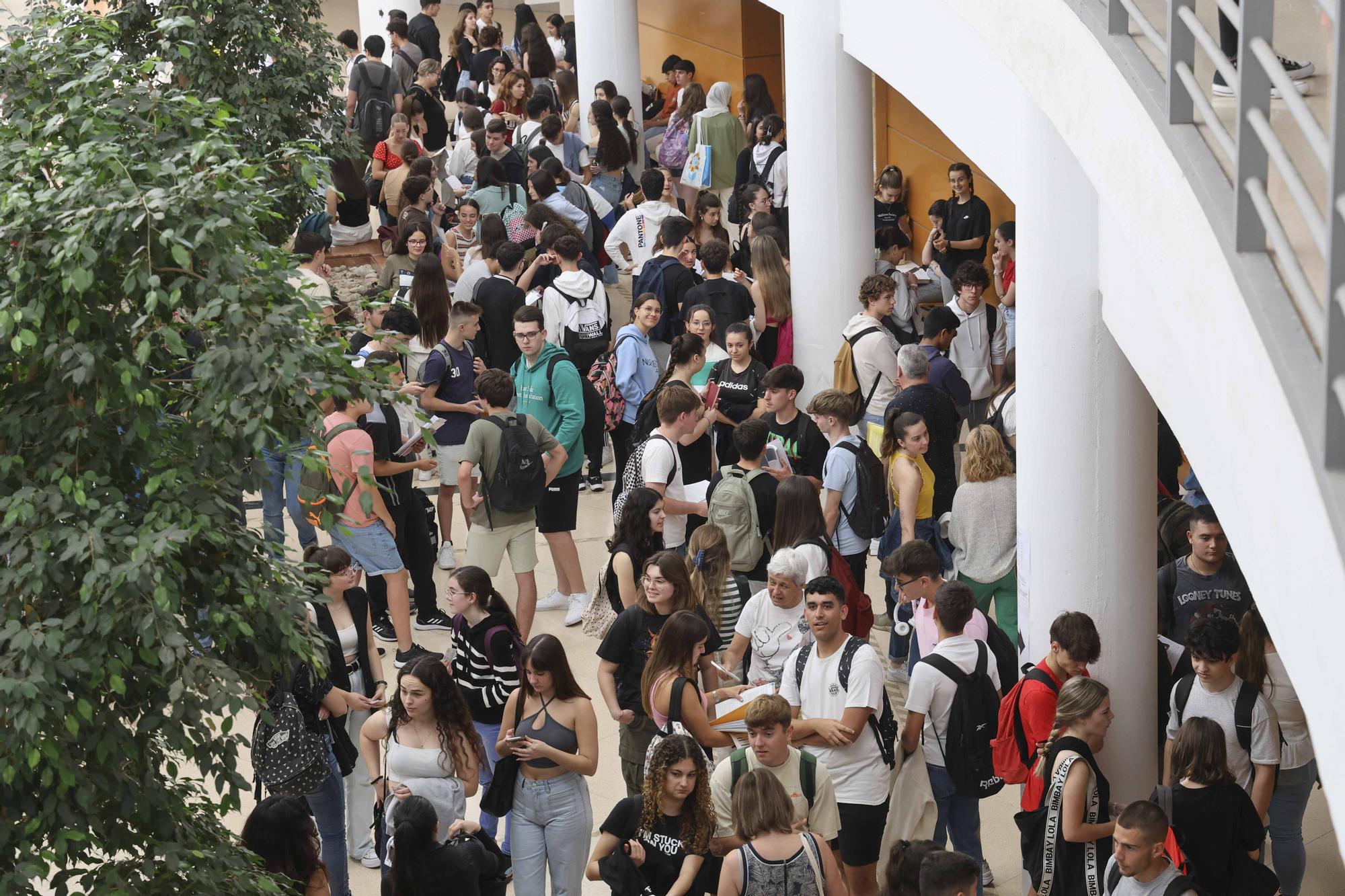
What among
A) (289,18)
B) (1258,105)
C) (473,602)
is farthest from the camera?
(289,18)

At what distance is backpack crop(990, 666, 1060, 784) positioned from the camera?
18.7 ft

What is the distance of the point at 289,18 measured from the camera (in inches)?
419

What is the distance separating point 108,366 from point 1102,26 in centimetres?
289

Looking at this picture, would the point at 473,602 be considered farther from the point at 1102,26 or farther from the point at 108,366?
the point at 1102,26

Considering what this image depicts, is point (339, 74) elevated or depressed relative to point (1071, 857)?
elevated

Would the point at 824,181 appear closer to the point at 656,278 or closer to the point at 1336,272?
the point at 656,278

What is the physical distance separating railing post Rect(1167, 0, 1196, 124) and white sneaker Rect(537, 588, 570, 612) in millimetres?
6145

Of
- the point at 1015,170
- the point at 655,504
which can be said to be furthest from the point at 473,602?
the point at 1015,170

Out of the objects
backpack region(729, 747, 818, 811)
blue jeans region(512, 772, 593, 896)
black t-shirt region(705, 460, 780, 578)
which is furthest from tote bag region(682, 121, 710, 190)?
backpack region(729, 747, 818, 811)

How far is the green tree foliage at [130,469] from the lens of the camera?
3.63 metres

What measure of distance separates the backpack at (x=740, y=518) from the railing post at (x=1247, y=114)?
453 centimetres

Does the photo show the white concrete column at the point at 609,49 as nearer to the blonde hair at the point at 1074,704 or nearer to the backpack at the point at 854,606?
the backpack at the point at 854,606

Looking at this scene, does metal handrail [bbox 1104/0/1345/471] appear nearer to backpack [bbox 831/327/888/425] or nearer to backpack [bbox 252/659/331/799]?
backpack [bbox 252/659/331/799]

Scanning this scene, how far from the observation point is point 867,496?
772 centimetres
